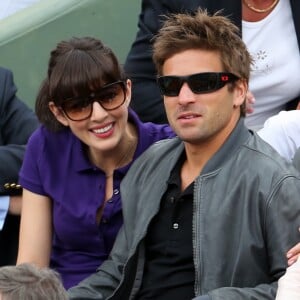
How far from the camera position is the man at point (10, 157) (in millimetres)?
3621

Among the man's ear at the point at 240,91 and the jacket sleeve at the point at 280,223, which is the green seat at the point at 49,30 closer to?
the man's ear at the point at 240,91

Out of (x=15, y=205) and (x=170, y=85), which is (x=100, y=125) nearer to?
(x=170, y=85)

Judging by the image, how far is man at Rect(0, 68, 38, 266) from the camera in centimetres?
362

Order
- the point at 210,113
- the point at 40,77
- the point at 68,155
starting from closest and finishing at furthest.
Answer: the point at 210,113, the point at 68,155, the point at 40,77

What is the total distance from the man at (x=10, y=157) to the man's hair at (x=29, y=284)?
1344 mm

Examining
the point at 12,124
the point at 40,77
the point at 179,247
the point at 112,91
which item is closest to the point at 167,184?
the point at 179,247

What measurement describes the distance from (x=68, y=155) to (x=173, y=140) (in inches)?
16.8

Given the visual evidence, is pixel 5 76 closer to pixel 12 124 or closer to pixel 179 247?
pixel 12 124

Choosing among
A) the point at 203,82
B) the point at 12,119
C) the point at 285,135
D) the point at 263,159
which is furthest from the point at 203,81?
the point at 12,119

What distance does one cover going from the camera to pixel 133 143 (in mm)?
3469

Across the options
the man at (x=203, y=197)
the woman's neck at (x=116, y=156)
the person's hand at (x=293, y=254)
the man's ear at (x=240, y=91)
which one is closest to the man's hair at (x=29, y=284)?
the man at (x=203, y=197)

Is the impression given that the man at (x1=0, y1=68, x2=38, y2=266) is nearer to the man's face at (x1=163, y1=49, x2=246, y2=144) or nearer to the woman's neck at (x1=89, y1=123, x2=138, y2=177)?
the woman's neck at (x1=89, y1=123, x2=138, y2=177)

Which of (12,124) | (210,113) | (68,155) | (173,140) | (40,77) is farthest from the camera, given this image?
(40,77)

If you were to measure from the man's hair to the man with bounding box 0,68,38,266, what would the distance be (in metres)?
1.34
